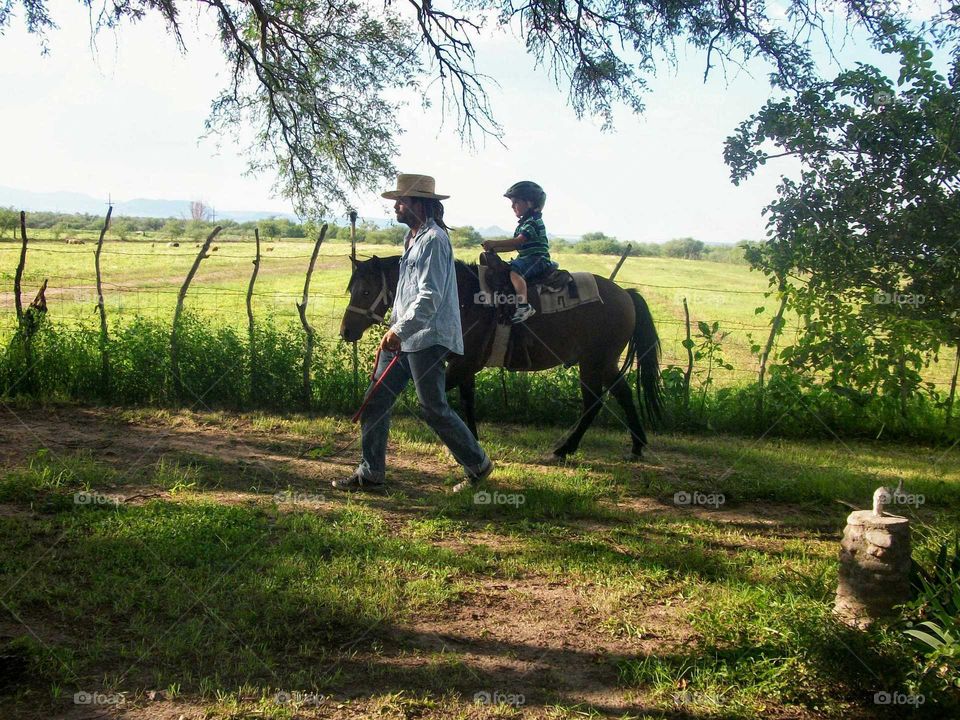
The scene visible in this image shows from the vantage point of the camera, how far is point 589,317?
24.3 ft

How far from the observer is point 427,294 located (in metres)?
5.25

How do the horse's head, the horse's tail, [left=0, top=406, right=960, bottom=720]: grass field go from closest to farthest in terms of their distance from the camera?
[left=0, top=406, right=960, bottom=720]: grass field < the horse's head < the horse's tail

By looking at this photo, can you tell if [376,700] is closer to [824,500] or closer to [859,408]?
[824,500]

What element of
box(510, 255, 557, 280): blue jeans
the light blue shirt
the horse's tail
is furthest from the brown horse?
the light blue shirt

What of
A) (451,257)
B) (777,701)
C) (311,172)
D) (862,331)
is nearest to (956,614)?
(777,701)

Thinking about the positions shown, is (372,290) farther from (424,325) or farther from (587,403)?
(587,403)

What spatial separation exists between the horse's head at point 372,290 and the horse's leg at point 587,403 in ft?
6.99

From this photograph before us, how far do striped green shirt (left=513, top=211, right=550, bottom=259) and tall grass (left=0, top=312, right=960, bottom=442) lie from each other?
2005 mm

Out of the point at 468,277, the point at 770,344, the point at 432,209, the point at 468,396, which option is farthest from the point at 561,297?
the point at 770,344

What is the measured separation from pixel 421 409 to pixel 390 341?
0.60 m

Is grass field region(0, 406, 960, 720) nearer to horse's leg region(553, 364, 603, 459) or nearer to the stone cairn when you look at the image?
the stone cairn

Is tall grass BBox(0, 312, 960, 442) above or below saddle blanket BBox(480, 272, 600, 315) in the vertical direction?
below

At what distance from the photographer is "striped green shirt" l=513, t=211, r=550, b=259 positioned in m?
6.90

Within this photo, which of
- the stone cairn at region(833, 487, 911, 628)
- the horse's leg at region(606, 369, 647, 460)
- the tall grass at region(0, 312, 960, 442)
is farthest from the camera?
the tall grass at region(0, 312, 960, 442)
